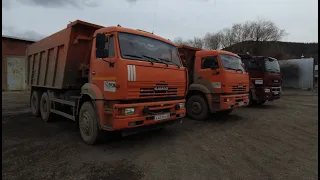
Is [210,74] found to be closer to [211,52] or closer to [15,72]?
[211,52]

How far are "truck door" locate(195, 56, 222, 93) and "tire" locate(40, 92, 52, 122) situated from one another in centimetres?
509

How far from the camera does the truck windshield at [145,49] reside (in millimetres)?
4539

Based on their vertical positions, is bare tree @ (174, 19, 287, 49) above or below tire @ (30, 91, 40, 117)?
above

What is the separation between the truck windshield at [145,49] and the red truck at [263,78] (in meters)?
6.85

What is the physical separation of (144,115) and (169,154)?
3.01ft

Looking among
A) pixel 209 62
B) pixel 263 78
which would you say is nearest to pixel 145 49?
pixel 209 62

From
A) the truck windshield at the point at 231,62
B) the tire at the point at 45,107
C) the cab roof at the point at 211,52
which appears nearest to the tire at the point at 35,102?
the tire at the point at 45,107

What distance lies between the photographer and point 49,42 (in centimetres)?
700

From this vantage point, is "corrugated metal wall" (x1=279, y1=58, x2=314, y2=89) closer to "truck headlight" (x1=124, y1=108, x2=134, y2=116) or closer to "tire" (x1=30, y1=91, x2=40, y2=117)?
"tire" (x1=30, y1=91, x2=40, y2=117)

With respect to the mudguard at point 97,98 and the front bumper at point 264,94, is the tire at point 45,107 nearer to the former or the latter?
the mudguard at point 97,98

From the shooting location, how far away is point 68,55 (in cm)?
589


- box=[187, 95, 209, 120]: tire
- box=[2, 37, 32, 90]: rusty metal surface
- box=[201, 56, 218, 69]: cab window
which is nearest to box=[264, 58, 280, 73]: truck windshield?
box=[201, 56, 218, 69]: cab window

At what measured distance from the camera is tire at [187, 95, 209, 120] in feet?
25.4

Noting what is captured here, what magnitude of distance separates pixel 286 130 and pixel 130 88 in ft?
16.3
